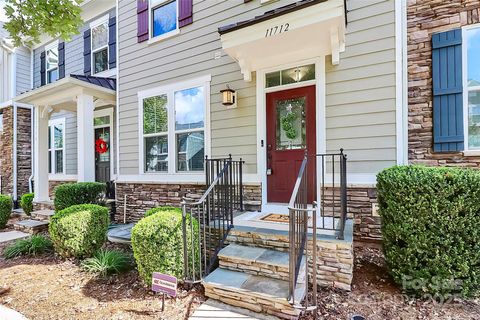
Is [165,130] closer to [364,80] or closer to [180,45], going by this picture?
[180,45]

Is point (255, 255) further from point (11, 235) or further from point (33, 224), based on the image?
point (11, 235)

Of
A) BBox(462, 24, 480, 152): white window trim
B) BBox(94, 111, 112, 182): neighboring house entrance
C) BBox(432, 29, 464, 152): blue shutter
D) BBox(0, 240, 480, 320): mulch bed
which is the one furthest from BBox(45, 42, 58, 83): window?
BBox(462, 24, 480, 152): white window trim

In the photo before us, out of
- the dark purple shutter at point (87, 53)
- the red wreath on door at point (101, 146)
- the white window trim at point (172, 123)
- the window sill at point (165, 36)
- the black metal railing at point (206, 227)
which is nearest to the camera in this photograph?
the black metal railing at point (206, 227)

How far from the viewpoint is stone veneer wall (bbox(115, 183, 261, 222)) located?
5371mm

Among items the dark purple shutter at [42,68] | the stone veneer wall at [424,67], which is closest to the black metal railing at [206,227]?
the stone veneer wall at [424,67]

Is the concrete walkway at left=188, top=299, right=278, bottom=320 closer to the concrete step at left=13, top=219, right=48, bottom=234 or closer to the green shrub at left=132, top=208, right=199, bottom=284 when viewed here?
the green shrub at left=132, top=208, right=199, bottom=284

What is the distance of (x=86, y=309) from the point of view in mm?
2770

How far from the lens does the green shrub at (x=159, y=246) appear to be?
9.63 ft

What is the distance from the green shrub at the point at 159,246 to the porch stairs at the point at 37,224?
4.42 m

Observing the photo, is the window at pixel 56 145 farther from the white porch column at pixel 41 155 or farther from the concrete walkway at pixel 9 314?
the concrete walkway at pixel 9 314

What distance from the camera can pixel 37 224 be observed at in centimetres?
611

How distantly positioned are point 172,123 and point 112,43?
3.13 m

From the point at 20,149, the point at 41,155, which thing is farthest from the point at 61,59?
the point at 20,149

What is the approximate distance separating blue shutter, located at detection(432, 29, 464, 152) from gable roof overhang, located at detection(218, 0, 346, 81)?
1.20 metres
